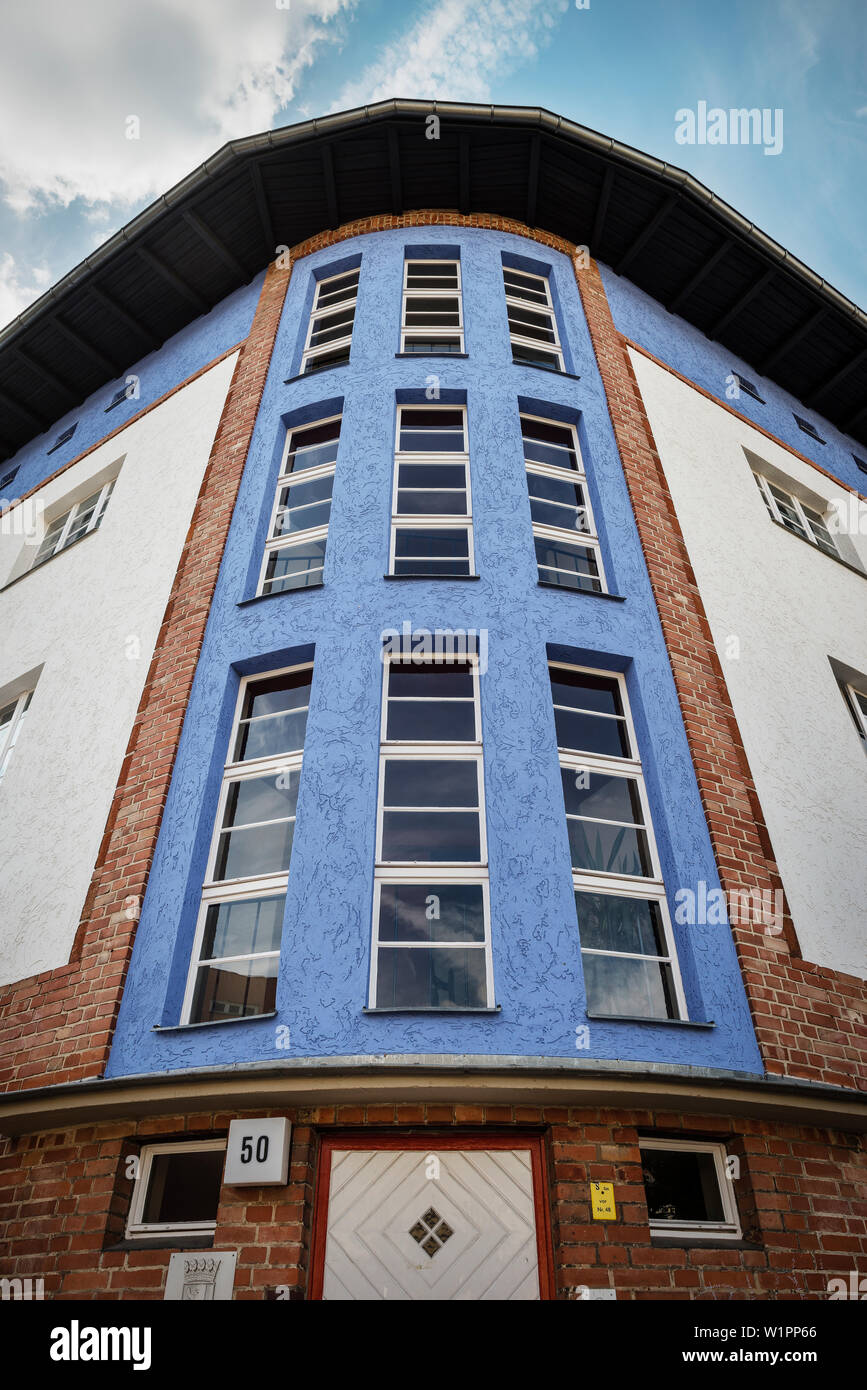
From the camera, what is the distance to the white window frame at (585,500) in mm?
9594

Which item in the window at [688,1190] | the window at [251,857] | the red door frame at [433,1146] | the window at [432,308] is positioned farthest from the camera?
the window at [432,308]

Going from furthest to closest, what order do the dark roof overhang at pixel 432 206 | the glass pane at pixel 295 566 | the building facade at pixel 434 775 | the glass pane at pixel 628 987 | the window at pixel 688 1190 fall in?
the dark roof overhang at pixel 432 206 → the glass pane at pixel 295 566 → the glass pane at pixel 628 987 → the window at pixel 688 1190 → the building facade at pixel 434 775

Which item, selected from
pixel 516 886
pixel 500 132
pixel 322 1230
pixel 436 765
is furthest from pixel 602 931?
pixel 500 132

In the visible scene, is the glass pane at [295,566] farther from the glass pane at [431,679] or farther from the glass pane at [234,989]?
the glass pane at [234,989]

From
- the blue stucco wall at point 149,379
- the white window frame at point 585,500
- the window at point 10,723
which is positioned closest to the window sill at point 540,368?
the white window frame at point 585,500

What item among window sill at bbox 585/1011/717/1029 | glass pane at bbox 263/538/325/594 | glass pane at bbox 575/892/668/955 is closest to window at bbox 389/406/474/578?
glass pane at bbox 263/538/325/594

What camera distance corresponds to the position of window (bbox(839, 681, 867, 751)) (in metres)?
10.2

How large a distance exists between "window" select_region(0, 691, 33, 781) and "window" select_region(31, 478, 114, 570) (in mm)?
2260

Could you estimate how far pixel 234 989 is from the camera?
6820mm

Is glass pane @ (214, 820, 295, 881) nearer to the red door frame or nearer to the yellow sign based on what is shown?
the red door frame

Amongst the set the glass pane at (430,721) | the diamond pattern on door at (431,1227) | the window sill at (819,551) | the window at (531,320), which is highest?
the window at (531,320)

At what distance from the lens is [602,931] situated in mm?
7070

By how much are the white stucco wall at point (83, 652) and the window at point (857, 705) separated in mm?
7956

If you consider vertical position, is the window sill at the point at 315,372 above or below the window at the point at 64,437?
below
